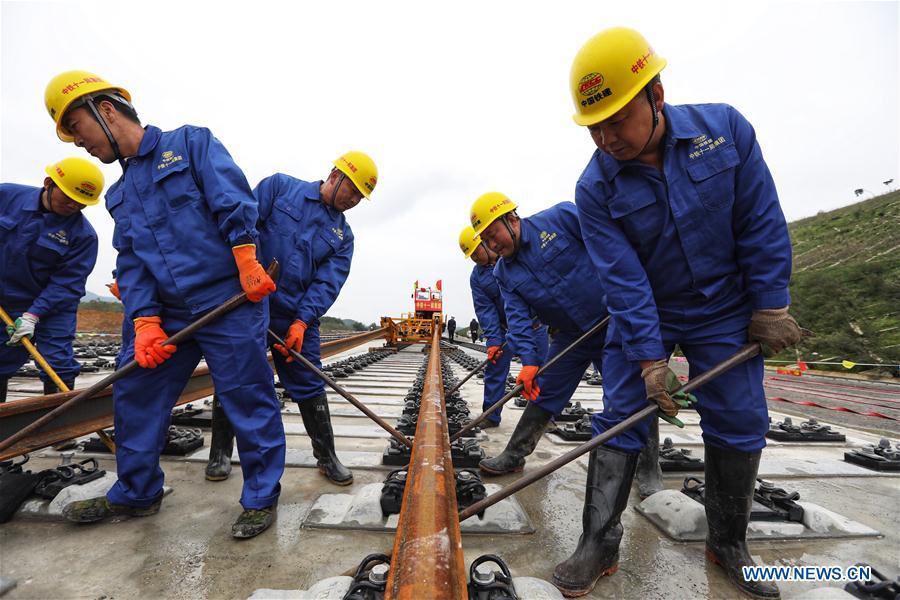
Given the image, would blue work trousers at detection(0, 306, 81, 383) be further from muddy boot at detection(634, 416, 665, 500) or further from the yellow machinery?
the yellow machinery

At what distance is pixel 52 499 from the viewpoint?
1807mm

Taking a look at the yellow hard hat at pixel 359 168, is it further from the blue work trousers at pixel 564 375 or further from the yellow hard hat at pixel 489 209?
the blue work trousers at pixel 564 375

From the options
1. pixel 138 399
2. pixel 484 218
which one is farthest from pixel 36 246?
pixel 484 218

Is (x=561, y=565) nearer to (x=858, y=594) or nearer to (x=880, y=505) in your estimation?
(x=858, y=594)

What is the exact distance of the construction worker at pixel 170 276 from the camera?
5.96 ft

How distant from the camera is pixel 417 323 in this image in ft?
53.3

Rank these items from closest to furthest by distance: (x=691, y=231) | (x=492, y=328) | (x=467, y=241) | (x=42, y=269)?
(x=691, y=231), (x=42, y=269), (x=492, y=328), (x=467, y=241)

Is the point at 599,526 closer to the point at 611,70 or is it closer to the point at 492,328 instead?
the point at 611,70

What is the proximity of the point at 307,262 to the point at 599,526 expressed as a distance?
6.68 ft

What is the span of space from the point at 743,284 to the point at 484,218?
175cm

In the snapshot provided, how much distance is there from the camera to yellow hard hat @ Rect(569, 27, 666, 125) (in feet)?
4.80

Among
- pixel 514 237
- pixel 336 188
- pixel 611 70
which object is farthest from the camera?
pixel 514 237

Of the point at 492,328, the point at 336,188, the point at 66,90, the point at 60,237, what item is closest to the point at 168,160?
the point at 66,90

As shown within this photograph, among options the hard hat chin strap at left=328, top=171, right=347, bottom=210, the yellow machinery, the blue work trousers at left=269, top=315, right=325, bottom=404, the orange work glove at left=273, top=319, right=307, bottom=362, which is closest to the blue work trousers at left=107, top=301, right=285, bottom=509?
the orange work glove at left=273, top=319, right=307, bottom=362
